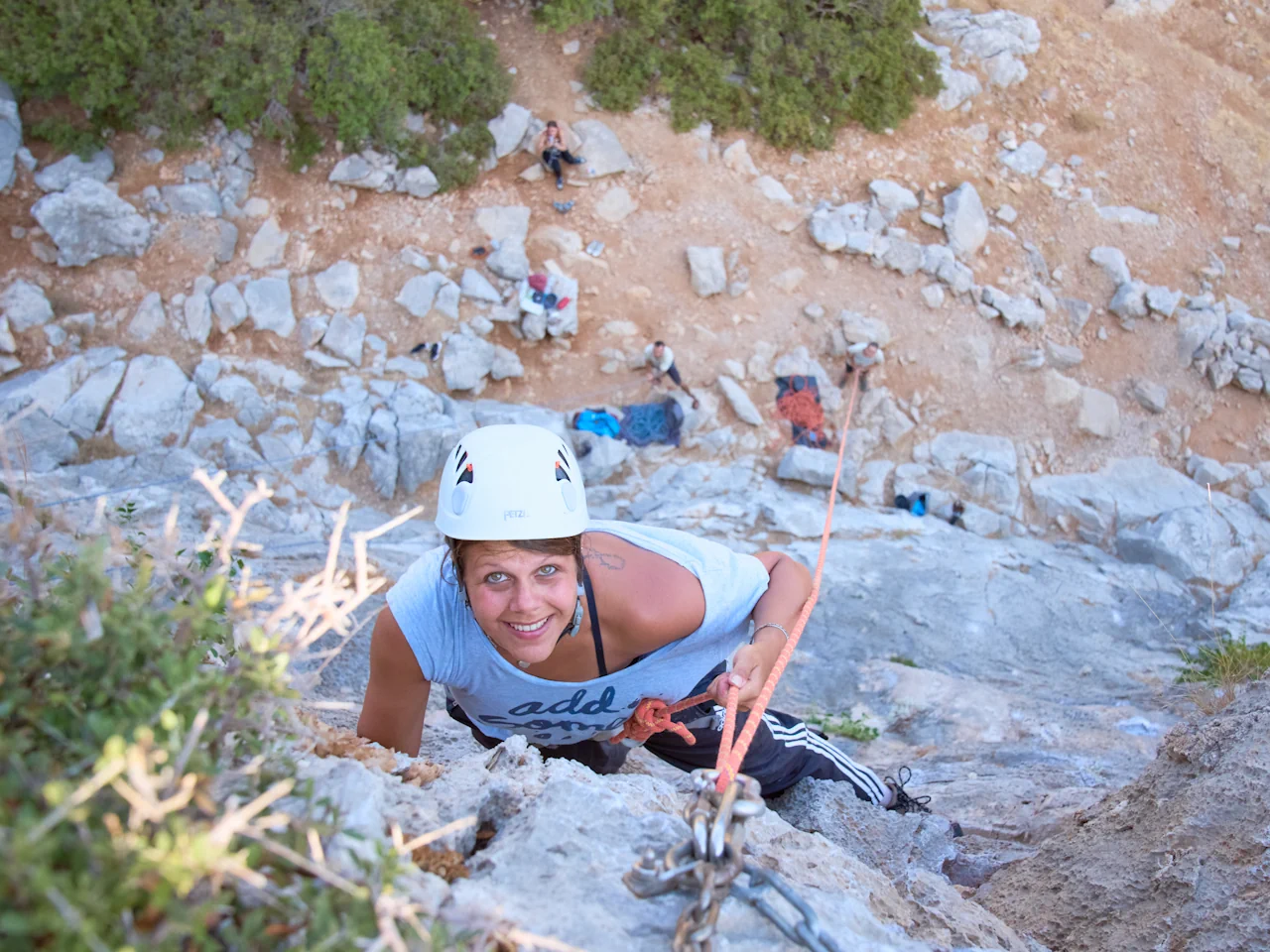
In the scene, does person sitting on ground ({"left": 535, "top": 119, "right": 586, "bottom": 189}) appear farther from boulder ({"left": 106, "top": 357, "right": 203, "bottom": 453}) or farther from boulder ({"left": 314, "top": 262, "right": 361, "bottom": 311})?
boulder ({"left": 106, "top": 357, "right": 203, "bottom": 453})

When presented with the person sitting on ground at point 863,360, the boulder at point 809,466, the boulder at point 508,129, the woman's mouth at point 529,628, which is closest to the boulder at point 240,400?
the boulder at point 508,129

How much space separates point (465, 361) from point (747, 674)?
6913 millimetres

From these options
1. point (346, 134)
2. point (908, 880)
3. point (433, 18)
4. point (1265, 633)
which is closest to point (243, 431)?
point (346, 134)

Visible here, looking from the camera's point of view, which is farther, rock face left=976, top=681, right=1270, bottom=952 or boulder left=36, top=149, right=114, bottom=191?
boulder left=36, top=149, right=114, bottom=191

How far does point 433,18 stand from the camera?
901cm

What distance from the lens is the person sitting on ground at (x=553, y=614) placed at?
2.27 m

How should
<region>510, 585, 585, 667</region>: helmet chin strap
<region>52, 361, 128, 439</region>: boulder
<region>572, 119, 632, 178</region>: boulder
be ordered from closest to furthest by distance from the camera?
<region>510, 585, 585, 667</region>: helmet chin strap, <region>52, 361, 128, 439</region>: boulder, <region>572, 119, 632, 178</region>: boulder

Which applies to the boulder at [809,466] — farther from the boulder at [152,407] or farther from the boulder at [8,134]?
the boulder at [8,134]

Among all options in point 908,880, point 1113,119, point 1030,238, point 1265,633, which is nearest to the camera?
point 908,880

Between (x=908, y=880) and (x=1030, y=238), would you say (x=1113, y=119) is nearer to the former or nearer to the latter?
(x=1030, y=238)

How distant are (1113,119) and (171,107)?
10595 millimetres

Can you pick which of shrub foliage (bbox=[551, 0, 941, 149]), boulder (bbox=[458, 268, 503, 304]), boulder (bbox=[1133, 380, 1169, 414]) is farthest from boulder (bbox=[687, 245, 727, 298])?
boulder (bbox=[1133, 380, 1169, 414])

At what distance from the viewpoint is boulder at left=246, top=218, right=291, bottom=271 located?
8.72 metres

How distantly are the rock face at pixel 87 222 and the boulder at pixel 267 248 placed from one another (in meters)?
0.92
